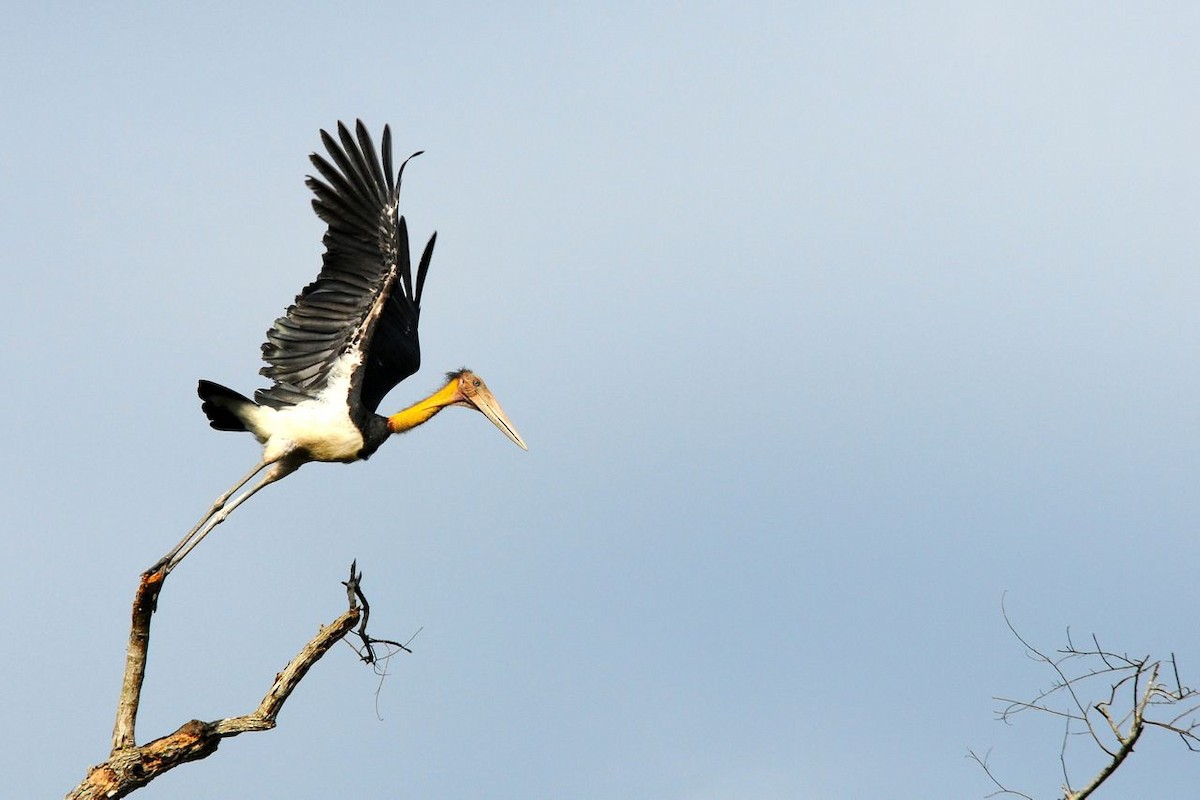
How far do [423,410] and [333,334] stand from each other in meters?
1.48

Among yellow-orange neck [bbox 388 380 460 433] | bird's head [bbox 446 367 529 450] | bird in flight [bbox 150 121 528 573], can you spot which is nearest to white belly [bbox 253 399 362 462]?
bird in flight [bbox 150 121 528 573]

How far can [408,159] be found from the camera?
1090 centimetres

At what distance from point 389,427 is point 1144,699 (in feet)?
22.9

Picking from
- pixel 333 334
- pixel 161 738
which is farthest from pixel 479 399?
pixel 161 738

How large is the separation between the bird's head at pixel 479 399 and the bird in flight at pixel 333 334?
157 cm

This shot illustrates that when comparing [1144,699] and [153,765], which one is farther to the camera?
[153,765]

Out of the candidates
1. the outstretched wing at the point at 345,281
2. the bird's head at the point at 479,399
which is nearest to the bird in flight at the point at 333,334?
the outstretched wing at the point at 345,281

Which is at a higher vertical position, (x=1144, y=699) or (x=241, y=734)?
(x=1144, y=699)

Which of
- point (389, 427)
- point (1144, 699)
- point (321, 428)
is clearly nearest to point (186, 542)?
point (321, 428)

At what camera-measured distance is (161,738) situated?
8633 mm

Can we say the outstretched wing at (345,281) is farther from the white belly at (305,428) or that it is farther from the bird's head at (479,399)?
the bird's head at (479,399)

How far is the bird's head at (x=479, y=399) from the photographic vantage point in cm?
1293

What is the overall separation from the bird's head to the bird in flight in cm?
157

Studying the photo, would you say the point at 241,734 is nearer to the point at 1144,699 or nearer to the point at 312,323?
the point at 312,323
